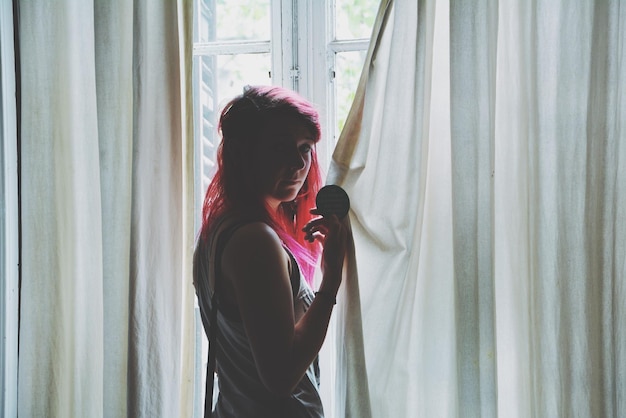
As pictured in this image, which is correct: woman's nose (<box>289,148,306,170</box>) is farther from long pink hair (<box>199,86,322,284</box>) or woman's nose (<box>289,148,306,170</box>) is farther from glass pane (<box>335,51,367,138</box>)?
glass pane (<box>335,51,367,138</box>)

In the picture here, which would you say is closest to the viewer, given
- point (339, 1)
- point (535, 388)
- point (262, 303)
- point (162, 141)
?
point (262, 303)

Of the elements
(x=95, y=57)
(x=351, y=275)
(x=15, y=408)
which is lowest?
(x=15, y=408)

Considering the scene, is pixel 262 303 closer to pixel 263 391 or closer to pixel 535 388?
pixel 263 391

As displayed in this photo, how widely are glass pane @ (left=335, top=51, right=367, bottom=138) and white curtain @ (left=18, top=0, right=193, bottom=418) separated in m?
0.37

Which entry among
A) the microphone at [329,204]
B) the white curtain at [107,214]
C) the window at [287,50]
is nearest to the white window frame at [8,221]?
the white curtain at [107,214]

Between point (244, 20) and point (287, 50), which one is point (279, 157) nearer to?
point (287, 50)

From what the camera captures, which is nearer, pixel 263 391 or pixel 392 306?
pixel 263 391

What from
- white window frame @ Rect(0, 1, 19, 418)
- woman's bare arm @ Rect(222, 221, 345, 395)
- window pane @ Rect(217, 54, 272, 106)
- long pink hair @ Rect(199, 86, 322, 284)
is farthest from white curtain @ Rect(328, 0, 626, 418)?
white window frame @ Rect(0, 1, 19, 418)

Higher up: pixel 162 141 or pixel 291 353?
pixel 162 141

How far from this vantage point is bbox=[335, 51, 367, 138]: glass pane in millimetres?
1459

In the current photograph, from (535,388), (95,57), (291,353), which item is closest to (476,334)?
(535,388)

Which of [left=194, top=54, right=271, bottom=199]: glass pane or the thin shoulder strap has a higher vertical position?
[left=194, top=54, right=271, bottom=199]: glass pane

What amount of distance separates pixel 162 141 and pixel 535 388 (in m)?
0.94

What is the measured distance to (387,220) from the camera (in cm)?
122
